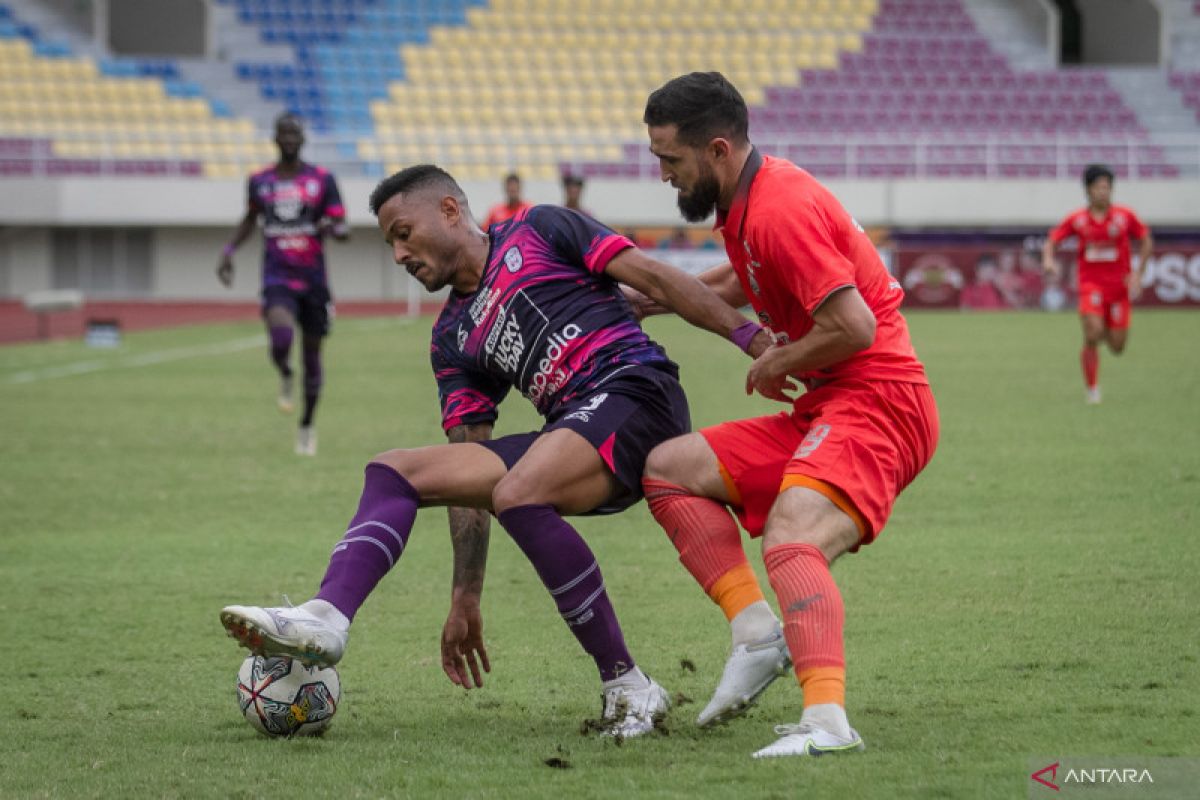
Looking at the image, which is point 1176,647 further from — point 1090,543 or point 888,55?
point 888,55

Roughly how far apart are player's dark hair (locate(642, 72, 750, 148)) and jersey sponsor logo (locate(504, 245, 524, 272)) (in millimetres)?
653

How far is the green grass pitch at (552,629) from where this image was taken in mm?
4297

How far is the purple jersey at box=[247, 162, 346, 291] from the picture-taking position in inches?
496

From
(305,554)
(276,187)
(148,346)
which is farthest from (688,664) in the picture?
(148,346)

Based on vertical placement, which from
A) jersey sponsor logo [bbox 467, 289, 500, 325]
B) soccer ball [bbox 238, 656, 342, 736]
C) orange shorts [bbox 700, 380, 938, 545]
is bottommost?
soccer ball [bbox 238, 656, 342, 736]

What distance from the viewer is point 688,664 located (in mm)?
5461

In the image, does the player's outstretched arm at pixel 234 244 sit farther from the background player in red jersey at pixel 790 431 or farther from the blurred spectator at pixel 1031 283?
the blurred spectator at pixel 1031 283

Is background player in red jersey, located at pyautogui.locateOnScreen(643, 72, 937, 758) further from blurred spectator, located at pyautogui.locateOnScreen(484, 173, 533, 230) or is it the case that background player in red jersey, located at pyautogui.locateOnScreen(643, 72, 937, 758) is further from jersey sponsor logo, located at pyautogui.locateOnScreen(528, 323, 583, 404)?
blurred spectator, located at pyautogui.locateOnScreen(484, 173, 533, 230)

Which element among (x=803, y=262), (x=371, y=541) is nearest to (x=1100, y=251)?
(x=803, y=262)

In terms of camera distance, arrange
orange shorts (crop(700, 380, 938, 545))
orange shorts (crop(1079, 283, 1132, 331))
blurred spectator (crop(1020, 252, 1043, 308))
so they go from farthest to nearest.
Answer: blurred spectator (crop(1020, 252, 1043, 308))
orange shorts (crop(1079, 283, 1132, 331))
orange shorts (crop(700, 380, 938, 545))

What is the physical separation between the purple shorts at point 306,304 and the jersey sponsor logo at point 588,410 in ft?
26.2

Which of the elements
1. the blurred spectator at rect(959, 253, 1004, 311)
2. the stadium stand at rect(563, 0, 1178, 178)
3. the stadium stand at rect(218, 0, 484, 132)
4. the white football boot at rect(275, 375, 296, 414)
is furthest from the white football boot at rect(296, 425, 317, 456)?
the stadium stand at rect(218, 0, 484, 132)

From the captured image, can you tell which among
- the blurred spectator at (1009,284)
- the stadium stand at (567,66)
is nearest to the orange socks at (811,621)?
the blurred spectator at (1009,284)

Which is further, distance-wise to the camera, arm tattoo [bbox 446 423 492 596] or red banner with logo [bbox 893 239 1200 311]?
red banner with logo [bbox 893 239 1200 311]
